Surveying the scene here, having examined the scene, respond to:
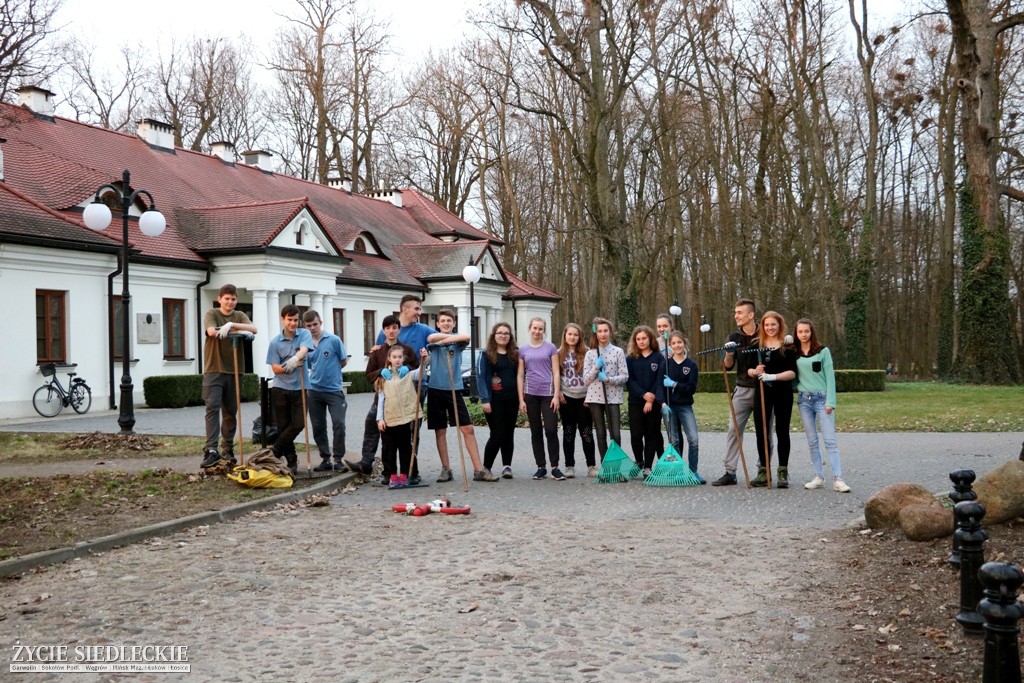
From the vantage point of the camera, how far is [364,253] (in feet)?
127

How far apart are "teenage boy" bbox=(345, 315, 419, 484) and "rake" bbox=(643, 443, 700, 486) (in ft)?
8.70

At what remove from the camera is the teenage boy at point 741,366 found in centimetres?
1042

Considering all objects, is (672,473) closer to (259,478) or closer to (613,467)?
(613,467)

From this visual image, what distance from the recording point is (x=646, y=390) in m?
11.0

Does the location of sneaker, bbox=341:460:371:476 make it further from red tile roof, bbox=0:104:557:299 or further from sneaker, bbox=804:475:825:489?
red tile roof, bbox=0:104:557:299

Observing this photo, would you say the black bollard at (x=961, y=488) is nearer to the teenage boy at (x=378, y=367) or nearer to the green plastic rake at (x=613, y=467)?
the green plastic rake at (x=613, y=467)

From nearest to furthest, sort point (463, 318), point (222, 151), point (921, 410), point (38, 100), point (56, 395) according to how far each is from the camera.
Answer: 1. point (921, 410)
2. point (56, 395)
3. point (38, 100)
4. point (222, 151)
5. point (463, 318)

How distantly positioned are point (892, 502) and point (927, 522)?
1.99 feet

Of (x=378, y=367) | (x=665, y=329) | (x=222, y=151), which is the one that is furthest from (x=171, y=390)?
(x=665, y=329)

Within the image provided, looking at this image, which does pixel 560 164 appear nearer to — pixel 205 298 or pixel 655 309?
Result: pixel 655 309

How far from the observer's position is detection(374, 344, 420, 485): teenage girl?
34.9ft

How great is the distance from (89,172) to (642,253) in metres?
19.8

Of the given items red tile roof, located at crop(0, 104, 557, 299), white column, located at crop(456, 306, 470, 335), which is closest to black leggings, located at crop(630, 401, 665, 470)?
red tile roof, located at crop(0, 104, 557, 299)

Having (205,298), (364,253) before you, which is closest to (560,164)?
(364,253)
